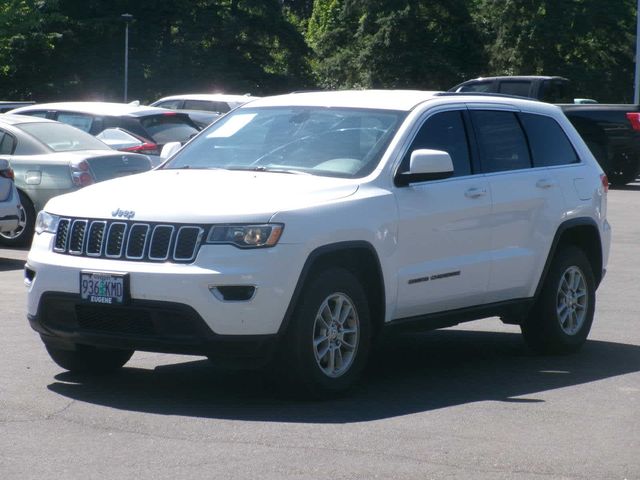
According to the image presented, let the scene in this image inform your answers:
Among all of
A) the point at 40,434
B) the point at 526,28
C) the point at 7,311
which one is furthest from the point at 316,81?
the point at 40,434

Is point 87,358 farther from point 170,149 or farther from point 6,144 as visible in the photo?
point 6,144

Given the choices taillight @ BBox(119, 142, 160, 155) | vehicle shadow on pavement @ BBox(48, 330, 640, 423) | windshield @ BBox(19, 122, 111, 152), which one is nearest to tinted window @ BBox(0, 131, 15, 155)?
windshield @ BBox(19, 122, 111, 152)

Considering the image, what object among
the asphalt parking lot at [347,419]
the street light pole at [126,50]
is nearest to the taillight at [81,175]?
the asphalt parking lot at [347,419]

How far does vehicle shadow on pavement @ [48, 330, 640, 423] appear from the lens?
24.5 feet

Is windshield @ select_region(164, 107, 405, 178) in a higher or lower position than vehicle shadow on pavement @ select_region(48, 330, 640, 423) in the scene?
higher

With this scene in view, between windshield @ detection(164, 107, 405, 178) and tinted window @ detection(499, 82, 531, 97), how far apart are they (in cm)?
2250

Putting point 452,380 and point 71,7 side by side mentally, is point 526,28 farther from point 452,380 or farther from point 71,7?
point 452,380

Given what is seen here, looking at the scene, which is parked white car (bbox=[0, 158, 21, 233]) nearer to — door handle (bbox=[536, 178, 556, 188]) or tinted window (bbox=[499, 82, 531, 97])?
door handle (bbox=[536, 178, 556, 188])

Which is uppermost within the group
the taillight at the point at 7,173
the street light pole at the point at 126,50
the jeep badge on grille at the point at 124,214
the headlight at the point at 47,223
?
the jeep badge on grille at the point at 124,214

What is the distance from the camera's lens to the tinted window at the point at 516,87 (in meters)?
30.9

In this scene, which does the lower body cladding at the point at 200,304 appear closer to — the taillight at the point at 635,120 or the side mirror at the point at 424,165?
the side mirror at the point at 424,165

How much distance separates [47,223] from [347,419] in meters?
2.13

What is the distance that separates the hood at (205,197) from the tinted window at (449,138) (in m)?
0.85

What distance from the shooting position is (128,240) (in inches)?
295
